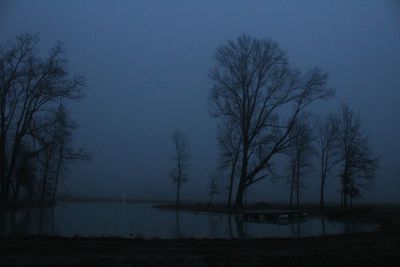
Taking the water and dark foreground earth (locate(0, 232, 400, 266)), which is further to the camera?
the water

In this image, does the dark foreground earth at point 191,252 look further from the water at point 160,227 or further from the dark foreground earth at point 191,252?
the water at point 160,227

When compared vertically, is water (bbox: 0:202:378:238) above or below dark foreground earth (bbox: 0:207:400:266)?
above

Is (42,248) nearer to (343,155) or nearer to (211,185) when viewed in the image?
(343,155)

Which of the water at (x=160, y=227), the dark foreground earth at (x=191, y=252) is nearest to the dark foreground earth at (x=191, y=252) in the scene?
the dark foreground earth at (x=191, y=252)

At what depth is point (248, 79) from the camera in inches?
1527

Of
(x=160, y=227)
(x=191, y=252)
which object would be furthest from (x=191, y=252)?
(x=160, y=227)

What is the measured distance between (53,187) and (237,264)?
144ft

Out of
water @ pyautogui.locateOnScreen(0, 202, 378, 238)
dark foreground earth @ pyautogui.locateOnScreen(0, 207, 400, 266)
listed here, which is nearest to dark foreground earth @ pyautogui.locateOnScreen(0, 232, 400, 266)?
dark foreground earth @ pyautogui.locateOnScreen(0, 207, 400, 266)

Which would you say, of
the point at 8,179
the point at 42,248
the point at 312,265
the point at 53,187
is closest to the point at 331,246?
the point at 312,265

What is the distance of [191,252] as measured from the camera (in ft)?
33.2

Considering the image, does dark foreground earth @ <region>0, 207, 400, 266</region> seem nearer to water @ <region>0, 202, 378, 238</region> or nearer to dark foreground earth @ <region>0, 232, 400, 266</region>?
dark foreground earth @ <region>0, 232, 400, 266</region>

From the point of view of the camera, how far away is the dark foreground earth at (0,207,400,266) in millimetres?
8859

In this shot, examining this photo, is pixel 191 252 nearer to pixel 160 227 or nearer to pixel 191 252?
pixel 191 252

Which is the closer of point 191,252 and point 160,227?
point 191,252
